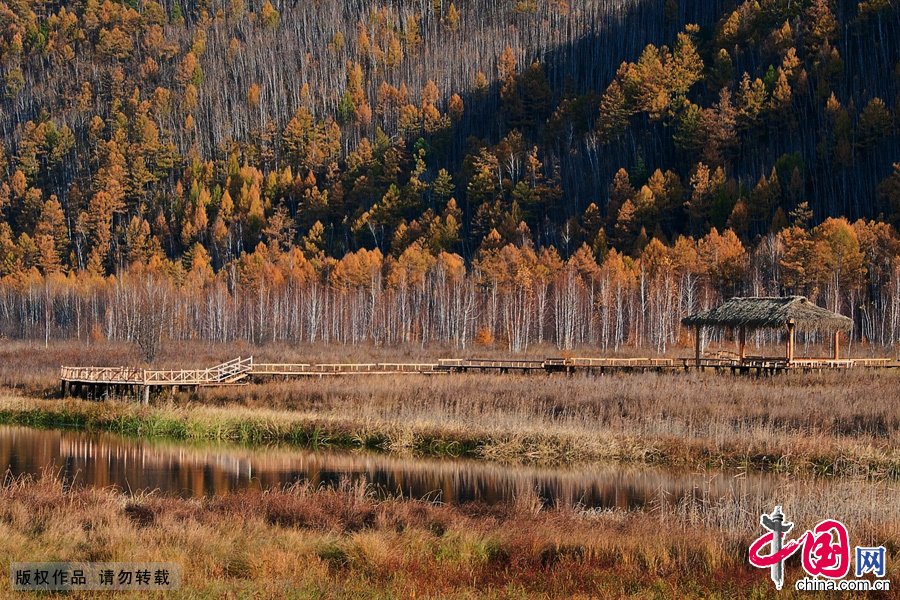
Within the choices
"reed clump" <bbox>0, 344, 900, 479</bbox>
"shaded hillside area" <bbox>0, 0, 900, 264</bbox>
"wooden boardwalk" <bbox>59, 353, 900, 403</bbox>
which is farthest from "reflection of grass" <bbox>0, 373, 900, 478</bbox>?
"shaded hillside area" <bbox>0, 0, 900, 264</bbox>

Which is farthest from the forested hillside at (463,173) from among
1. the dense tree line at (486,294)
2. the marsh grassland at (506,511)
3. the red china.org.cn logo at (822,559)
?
the red china.org.cn logo at (822,559)

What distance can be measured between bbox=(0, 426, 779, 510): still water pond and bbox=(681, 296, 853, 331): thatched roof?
2252 cm

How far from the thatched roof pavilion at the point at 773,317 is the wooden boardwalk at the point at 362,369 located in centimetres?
90

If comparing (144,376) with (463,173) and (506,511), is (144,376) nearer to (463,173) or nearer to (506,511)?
(506,511)

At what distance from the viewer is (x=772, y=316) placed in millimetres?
45312

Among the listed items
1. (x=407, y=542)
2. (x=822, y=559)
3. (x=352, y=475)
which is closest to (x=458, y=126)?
(x=352, y=475)

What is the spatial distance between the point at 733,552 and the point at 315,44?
171141mm

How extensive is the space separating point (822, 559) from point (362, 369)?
38643 millimetres

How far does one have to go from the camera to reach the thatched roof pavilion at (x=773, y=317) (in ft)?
147

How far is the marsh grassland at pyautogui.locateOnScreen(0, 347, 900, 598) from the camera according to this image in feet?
42.5

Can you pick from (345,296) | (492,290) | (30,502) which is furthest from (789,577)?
(345,296)

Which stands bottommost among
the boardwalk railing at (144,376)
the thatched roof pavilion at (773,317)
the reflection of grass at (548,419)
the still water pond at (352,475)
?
the still water pond at (352,475)

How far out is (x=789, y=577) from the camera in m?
12.9

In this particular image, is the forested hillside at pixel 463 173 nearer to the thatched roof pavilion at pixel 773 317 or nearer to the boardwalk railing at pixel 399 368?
the thatched roof pavilion at pixel 773 317
